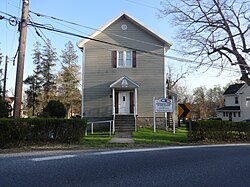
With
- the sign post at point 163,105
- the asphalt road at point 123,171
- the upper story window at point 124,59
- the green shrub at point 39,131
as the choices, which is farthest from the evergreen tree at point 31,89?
the asphalt road at point 123,171

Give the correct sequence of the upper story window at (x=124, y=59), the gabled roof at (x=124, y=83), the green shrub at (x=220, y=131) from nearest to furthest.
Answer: the green shrub at (x=220, y=131)
the gabled roof at (x=124, y=83)
the upper story window at (x=124, y=59)

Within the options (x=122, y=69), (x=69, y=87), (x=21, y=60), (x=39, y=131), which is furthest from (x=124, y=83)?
(x=69, y=87)

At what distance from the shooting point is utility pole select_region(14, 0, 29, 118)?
1195 cm

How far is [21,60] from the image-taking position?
12125 mm

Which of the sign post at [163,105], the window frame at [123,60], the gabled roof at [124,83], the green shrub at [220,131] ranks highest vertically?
the window frame at [123,60]

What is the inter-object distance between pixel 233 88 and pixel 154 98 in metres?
33.7

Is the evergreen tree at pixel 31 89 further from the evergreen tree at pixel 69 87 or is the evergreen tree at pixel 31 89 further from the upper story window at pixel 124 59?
the upper story window at pixel 124 59

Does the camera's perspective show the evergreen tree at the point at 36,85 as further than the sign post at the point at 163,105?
Yes

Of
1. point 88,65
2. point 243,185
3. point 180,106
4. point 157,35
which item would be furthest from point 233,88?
point 243,185

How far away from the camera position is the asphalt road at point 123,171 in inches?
230

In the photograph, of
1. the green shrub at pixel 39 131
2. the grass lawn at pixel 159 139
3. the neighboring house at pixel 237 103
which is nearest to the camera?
the green shrub at pixel 39 131

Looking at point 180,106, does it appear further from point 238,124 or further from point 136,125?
point 136,125

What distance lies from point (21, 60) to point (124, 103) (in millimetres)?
12691

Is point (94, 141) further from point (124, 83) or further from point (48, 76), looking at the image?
point (48, 76)
